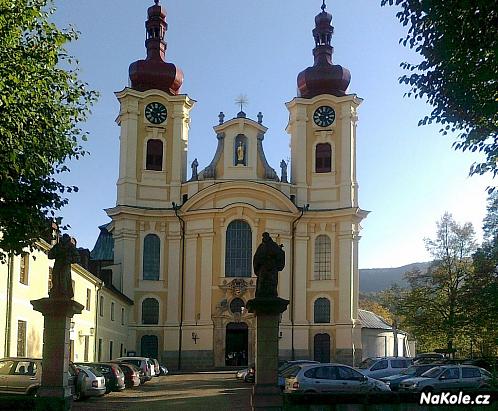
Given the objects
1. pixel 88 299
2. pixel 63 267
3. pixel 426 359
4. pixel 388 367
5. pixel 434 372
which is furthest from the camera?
pixel 88 299

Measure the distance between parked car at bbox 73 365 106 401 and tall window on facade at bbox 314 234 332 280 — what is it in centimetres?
3237

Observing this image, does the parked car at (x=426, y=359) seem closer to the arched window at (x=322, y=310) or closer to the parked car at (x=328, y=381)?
the parked car at (x=328, y=381)

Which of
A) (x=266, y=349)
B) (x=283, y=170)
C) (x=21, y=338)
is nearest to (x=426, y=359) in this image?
(x=21, y=338)

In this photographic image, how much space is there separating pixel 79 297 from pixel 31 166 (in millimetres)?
22574

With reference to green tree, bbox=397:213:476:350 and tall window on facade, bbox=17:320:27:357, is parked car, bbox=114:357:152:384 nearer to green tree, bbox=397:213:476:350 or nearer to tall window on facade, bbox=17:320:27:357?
tall window on facade, bbox=17:320:27:357

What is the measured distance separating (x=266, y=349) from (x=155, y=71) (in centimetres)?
4609

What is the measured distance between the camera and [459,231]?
5288 cm

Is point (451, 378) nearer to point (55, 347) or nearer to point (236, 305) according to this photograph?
point (55, 347)

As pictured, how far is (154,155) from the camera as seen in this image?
60.9 meters

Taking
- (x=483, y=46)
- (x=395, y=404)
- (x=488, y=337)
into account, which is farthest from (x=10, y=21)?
(x=488, y=337)

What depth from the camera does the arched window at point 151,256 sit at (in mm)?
59281

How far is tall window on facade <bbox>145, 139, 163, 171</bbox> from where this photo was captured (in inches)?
2391

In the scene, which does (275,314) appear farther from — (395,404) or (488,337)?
(488,337)

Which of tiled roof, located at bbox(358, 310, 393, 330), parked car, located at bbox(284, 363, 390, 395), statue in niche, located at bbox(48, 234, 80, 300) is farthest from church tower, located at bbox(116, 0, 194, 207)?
statue in niche, located at bbox(48, 234, 80, 300)
